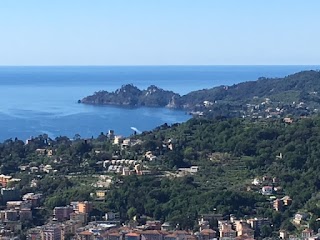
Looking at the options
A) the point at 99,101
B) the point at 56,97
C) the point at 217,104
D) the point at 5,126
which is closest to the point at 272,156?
the point at 5,126

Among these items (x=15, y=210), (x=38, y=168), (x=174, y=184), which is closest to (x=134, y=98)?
(x=38, y=168)

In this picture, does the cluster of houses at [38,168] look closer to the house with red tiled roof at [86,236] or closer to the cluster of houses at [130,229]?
the cluster of houses at [130,229]

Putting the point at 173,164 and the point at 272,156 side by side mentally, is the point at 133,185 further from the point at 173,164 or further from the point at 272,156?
the point at 272,156

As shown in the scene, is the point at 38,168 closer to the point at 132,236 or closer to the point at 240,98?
the point at 132,236

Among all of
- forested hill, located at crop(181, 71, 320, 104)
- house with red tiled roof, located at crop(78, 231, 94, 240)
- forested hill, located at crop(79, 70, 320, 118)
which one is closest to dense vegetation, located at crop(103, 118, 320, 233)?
house with red tiled roof, located at crop(78, 231, 94, 240)

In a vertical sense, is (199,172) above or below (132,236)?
above

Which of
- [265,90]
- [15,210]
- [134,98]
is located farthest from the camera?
[134,98]

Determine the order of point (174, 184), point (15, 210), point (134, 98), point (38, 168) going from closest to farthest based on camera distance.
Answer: point (15, 210) → point (174, 184) → point (38, 168) → point (134, 98)

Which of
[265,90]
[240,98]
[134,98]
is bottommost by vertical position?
[134,98]
